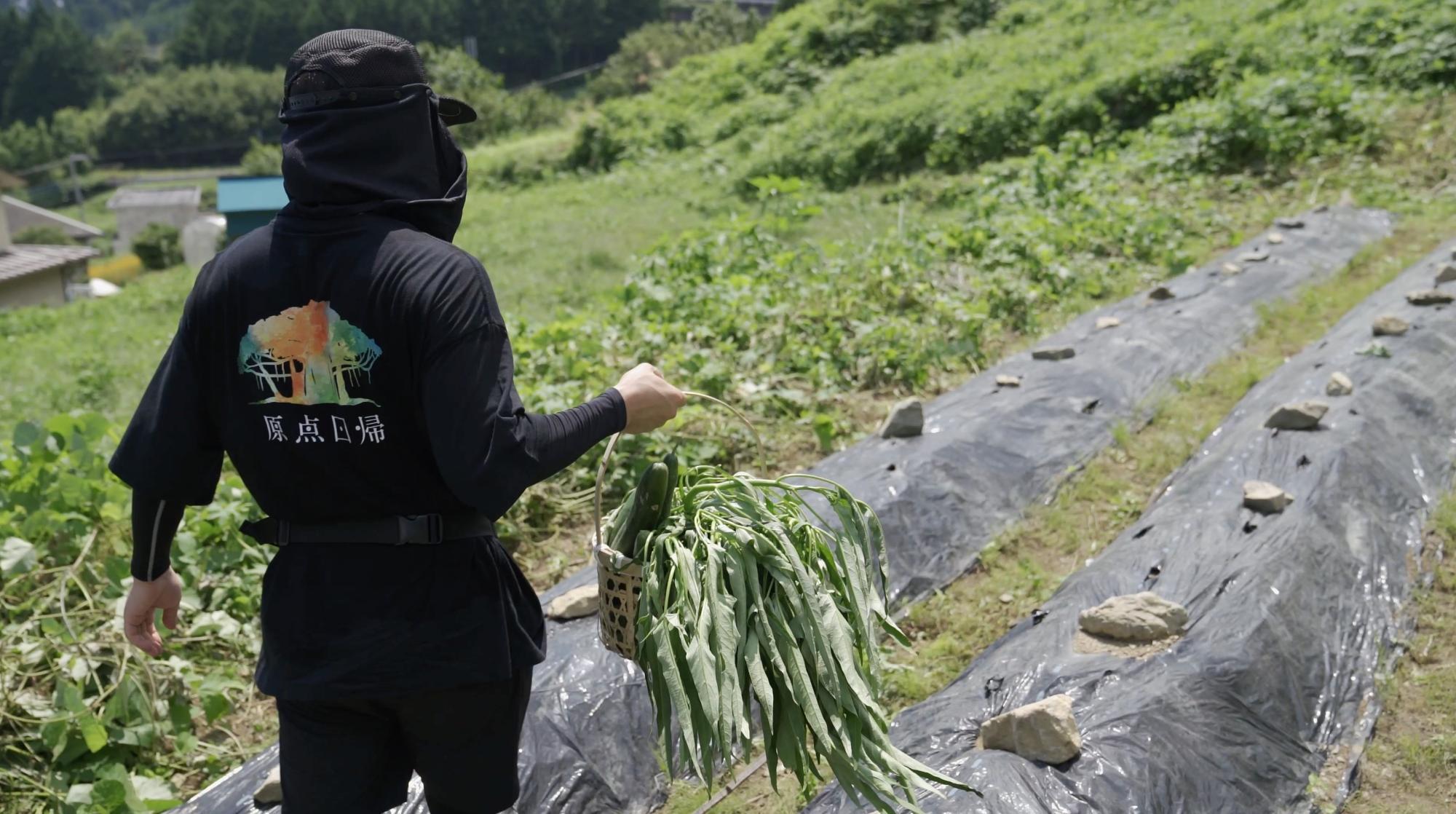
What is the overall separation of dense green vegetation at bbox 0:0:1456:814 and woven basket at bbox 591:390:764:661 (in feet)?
4.93

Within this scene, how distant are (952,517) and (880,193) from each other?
7432mm

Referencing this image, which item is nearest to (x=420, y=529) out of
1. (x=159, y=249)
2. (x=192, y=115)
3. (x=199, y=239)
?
(x=199, y=239)

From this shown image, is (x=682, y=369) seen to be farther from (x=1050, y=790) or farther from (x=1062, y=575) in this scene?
(x=1050, y=790)

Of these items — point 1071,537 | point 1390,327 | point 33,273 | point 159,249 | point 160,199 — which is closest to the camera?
point 1071,537

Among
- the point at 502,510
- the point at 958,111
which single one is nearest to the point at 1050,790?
the point at 502,510

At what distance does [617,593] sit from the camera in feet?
6.73

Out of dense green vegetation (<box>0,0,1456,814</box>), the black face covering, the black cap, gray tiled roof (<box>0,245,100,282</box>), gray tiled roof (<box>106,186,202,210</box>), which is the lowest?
gray tiled roof (<box>106,186,202,210</box>)

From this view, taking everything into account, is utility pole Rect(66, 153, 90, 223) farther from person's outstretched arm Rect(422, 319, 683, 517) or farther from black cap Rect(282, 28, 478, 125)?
person's outstretched arm Rect(422, 319, 683, 517)

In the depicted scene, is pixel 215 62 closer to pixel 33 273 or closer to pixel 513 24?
pixel 513 24

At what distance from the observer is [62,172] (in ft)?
178

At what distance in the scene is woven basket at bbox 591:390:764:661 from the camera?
203cm

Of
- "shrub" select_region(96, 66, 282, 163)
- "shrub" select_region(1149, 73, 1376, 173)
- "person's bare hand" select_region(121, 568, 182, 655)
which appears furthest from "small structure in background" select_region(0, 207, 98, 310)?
"shrub" select_region(96, 66, 282, 163)

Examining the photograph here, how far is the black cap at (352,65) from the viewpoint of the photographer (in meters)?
1.63

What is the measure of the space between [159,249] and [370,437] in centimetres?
3192
